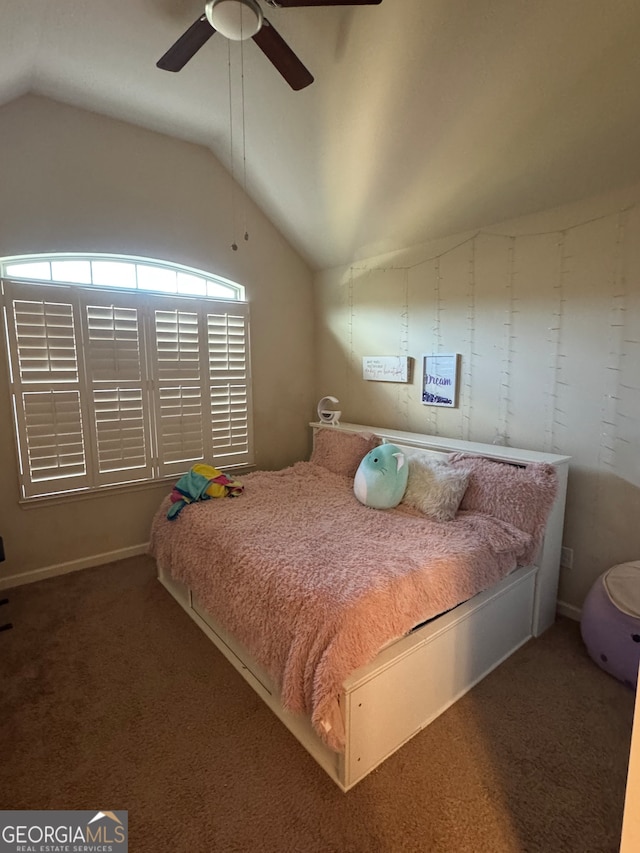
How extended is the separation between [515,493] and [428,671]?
995mm

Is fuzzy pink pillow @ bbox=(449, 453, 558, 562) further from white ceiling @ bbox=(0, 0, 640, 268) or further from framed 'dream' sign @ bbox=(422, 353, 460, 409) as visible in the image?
white ceiling @ bbox=(0, 0, 640, 268)

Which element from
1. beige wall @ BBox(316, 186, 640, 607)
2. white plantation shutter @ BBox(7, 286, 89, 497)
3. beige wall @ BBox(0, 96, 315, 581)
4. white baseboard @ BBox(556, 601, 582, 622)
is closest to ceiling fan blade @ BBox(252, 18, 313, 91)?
beige wall @ BBox(316, 186, 640, 607)

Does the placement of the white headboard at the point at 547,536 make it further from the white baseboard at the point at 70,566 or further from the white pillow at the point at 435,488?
the white baseboard at the point at 70,566

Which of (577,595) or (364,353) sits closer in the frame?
(577,595)

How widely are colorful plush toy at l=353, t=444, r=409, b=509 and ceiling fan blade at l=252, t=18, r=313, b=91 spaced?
1.94 meters

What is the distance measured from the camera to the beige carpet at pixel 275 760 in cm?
130

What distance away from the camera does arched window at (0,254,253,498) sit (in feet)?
8.87

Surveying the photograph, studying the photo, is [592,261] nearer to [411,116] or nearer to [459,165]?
[459,165]

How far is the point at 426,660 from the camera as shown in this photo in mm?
1641

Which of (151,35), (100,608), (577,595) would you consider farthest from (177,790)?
(151,35)

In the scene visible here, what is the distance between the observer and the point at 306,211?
3350 mm

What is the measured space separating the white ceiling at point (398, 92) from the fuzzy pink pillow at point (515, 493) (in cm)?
151

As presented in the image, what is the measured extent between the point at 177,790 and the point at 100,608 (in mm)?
1391

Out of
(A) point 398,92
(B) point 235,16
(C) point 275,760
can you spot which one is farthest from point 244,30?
(C) point 275,760
